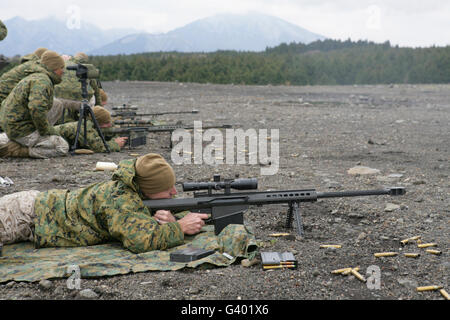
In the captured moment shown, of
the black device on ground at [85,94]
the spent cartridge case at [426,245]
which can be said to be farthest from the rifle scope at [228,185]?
the black device on ground at [85,94]

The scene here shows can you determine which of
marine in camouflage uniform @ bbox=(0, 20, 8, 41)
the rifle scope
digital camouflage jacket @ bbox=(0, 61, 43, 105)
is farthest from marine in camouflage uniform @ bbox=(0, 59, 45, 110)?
the rifle scope

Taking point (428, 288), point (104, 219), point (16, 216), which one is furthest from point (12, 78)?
point (428, 288)

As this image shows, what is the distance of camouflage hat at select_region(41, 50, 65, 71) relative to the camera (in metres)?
8.16

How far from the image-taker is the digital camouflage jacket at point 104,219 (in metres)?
4.23

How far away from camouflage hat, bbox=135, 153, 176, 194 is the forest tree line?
23.4 meters

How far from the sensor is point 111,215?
4230 millimetres

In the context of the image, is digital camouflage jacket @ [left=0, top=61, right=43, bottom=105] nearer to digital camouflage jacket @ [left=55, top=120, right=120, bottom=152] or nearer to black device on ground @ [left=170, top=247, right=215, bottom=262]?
digital camouflage jacket @ [left=55, top=120, right=120, bottom=152]

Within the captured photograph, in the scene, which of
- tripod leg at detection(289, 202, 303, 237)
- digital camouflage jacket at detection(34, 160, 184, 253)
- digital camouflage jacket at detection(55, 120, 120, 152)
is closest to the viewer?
digital camouflage jacket at detection(34, 160, 184, 253)

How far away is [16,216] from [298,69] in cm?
2541

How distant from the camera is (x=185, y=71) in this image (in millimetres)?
29391

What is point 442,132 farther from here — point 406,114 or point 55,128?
point 55,128
